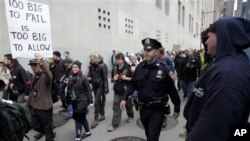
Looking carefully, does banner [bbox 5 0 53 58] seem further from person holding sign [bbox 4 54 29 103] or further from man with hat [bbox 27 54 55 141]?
person holding sign [bbox 4 54 29 103]

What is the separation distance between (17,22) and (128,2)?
44.5ft

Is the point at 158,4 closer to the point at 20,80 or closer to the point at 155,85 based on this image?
the point at 20,80

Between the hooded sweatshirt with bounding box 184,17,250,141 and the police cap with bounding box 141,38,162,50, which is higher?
the police cap with bounding box 141,38,162,50

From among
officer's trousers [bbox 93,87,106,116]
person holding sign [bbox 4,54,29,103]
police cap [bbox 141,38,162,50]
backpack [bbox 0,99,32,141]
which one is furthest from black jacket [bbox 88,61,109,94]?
backpack [bbox 0,99,32,141]

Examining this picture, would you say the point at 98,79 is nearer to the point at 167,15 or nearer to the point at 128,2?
the point at 128,2

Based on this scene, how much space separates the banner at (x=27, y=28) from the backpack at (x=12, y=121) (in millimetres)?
2058

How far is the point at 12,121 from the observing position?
2.64 m

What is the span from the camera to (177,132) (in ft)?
17.9

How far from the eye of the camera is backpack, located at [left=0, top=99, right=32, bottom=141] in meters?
2.53

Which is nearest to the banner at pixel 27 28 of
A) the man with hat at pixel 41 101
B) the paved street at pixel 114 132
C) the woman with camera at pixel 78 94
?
the man with hat at pixel 41 101

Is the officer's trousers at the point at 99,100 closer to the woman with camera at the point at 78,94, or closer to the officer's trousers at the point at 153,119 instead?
the woman with camera at the point at 78,94

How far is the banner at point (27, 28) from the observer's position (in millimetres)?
4469

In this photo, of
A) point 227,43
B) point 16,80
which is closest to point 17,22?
point 16,80

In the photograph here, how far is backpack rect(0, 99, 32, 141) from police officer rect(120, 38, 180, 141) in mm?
1639
